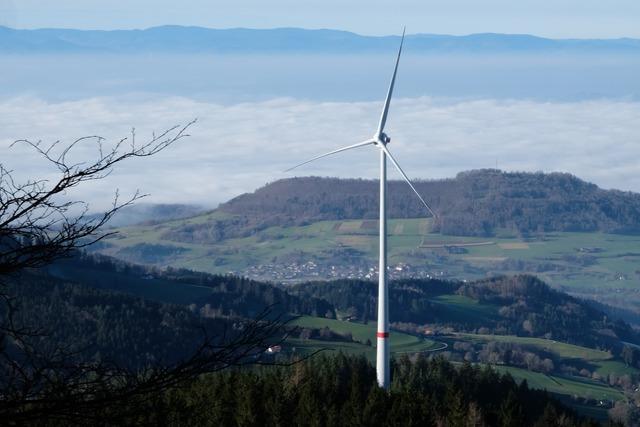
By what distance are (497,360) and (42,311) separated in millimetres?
45160

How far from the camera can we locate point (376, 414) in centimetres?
5156

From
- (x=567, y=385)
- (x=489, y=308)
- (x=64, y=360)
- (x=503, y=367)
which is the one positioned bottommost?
(x=567, y=385)

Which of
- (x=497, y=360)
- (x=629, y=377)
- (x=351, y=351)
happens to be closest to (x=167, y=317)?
(x=351, y=351)

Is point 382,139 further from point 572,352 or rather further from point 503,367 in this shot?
point 572,352

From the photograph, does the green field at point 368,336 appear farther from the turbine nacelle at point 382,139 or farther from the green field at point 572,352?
the turbine nacelle at point 382,139

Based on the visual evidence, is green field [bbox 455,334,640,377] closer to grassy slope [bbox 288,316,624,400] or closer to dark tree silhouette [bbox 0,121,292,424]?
grassy slope [bbox 288,316,624,400]

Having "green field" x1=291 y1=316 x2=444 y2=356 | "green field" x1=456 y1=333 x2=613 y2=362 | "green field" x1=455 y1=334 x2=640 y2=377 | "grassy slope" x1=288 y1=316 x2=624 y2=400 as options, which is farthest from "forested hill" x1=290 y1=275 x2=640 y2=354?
"green field" x1=291 y1=316 x2=444 y2=356

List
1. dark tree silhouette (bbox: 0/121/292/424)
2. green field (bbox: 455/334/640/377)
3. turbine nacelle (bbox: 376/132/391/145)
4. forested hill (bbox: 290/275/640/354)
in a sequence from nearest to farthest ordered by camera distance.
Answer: dark tree silhouette (bbox: 0/121/292/424) → turbine nacelle (bbox: 376/132/391/145) → green field (bbox: 455/334/640/377) → forested hill (bbox: 290/275/640/354)

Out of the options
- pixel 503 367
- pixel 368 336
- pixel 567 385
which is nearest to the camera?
pixel 567 385

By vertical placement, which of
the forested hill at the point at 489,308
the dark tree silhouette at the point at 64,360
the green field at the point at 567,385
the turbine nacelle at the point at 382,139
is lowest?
the green field at the point at 567,385

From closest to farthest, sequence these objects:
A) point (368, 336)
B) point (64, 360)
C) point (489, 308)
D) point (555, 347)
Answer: point (64, 360), point (368, 336), point (555, 347), point (489, 308)

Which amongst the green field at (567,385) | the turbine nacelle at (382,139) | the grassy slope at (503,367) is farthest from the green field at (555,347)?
the turbine nacelle at (382,139)

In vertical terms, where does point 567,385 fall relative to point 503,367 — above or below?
below

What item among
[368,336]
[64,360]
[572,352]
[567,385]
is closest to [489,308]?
[572,352]
